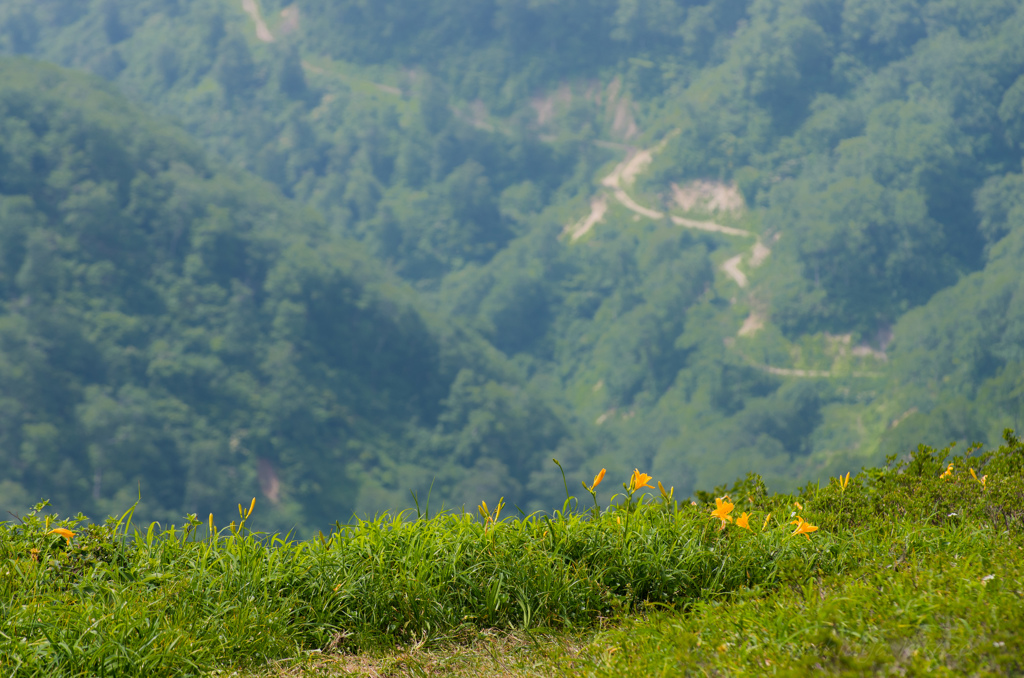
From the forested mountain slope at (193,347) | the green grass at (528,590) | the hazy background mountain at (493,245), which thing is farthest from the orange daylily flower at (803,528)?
the forested mountain slope at (193,347)

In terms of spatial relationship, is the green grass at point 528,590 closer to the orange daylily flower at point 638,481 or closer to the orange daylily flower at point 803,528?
the orange daylily flower at point 803,528

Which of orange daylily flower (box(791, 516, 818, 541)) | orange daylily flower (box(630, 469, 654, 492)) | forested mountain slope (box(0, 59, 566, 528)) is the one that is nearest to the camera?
orange daylily flower (box(791, 516, 818, 541))

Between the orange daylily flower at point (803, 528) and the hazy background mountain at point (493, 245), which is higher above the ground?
the hazy background mountain at point (493, 245)

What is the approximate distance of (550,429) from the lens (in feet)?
220

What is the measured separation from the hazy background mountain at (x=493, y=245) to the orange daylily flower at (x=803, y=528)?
151 ft

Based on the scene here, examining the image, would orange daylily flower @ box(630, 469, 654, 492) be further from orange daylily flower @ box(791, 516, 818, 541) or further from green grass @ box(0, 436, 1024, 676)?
orange daylily flower @ box(791, 516, 818, 541)

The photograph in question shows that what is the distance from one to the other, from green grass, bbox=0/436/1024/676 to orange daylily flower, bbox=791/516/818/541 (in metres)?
0.04

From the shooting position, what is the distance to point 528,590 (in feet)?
12.8

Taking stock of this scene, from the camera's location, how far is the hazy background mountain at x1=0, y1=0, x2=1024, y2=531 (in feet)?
188

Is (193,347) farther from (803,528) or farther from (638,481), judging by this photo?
(803,528)

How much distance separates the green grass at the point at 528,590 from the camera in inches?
129

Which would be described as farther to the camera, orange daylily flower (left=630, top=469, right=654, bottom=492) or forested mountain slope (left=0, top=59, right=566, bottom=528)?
forested mountain slope (left=0, top=59, right=566, bottom=528)

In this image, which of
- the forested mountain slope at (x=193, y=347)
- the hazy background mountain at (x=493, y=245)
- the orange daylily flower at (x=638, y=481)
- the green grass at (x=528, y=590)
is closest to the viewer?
the green grass at (x=528, y=590)

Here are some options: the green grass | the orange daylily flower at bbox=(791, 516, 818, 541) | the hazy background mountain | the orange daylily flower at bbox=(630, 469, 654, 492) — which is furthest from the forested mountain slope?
the orange daylily flower at bbox=(791, 516, 818, 541)
